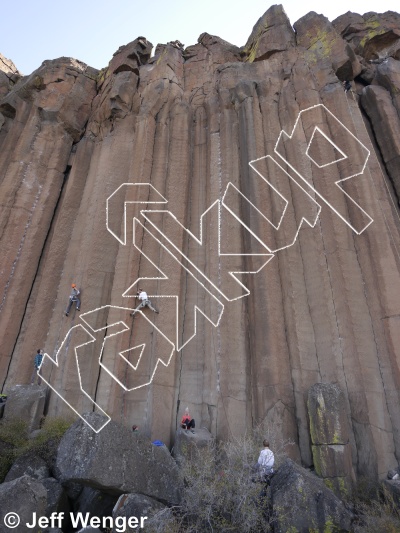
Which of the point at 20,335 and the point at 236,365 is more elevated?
the point at 20,335

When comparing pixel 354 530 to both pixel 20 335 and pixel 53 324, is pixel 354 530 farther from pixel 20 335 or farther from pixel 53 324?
pixel 20 335

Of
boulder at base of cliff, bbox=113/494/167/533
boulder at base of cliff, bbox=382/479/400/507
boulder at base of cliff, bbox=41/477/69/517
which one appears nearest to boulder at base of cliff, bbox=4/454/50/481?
boulder at base of cliff, bbox=41/477/69/517

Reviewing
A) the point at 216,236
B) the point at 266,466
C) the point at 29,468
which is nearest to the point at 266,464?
the point at 266,466

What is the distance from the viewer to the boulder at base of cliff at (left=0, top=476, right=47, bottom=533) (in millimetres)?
5484

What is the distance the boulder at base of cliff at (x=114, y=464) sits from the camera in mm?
6133

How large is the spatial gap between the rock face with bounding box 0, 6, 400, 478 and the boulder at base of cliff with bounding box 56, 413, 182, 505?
3286 millimetres

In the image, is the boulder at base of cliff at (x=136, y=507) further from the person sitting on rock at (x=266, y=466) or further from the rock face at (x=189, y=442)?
the rock face at (x=189, y=442)

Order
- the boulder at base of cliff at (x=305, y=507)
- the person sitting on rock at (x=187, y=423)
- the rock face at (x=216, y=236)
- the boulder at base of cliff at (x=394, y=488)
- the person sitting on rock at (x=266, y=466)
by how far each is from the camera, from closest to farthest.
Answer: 1. the boulder at base of cliff at (x=305, y=507)
2. the person sitting on rock at (x=266, y=466)
3. the boulder at base of cliff at (x=394, y=488)
4. the person sitting on rock at (x=187, y=423)
5. the rock face at (x=216, y=236)

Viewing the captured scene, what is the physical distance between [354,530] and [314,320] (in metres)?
5.86

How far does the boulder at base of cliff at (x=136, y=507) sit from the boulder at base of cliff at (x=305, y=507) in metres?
1.92

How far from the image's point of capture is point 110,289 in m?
13.1

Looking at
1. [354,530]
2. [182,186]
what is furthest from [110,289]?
[354,530]

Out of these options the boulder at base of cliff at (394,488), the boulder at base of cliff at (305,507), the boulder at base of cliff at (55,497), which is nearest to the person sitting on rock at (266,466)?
the boulder at base of cliff at (305,507)

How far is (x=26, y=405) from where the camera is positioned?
10.1 meters
